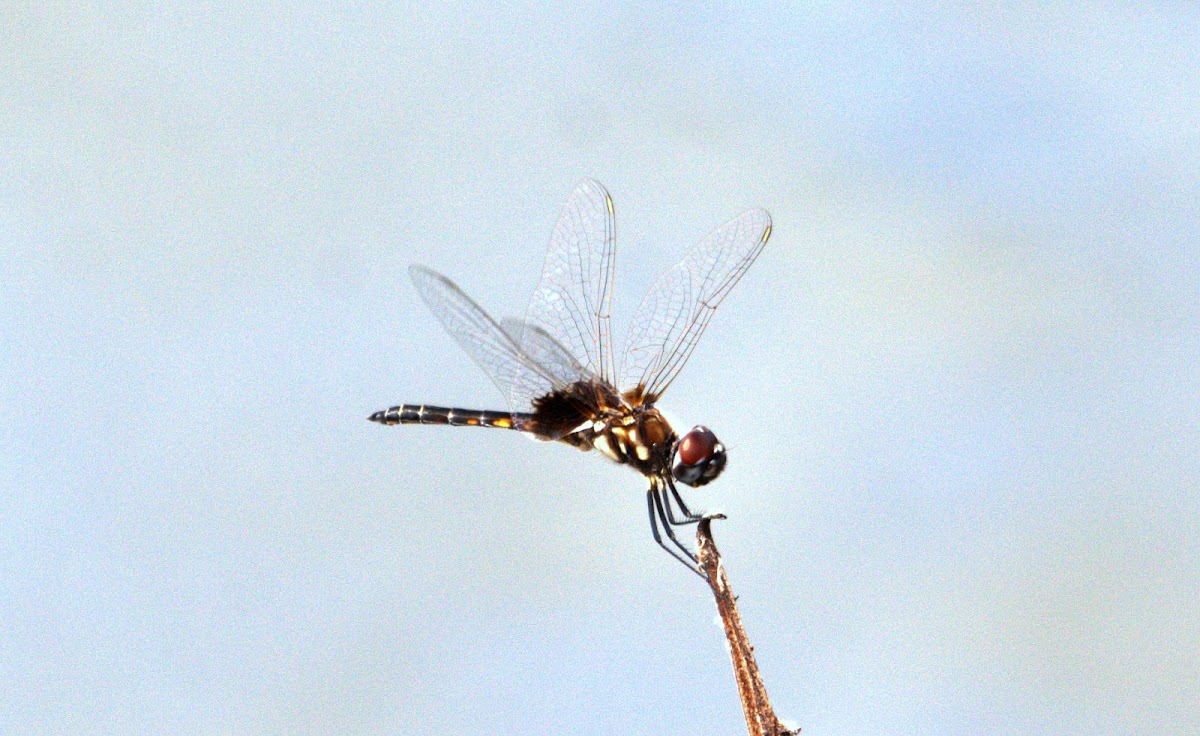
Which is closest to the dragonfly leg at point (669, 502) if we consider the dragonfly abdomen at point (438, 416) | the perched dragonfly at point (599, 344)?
the perched dragonfly at point (599, 344)

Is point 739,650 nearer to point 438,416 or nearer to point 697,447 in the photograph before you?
point 697,447

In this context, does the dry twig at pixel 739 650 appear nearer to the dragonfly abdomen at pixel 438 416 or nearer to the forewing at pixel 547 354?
the forewing at pixel 547 354

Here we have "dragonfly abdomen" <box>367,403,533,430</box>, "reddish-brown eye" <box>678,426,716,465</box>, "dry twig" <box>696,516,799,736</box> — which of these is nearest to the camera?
"dry twig" <box>696,516,799,736</box>

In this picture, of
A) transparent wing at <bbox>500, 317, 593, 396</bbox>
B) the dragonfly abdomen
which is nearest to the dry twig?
transparent wing at <bbox>500, 317, 593, 396</bbox>

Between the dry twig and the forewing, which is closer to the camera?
the dry twig

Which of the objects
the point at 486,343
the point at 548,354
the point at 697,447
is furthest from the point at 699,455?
the point at 486,343

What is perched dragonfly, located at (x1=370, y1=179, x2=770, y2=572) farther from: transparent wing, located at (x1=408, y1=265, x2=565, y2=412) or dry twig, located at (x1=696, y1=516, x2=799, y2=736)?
dry twig, located at (x1=696, y1=516, x2=799, y2=736)
